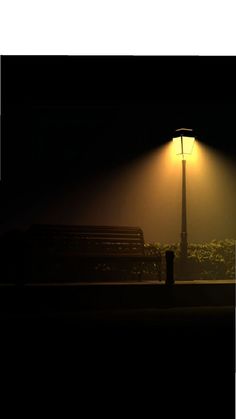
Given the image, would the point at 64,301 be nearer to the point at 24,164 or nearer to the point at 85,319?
the point at 85,319

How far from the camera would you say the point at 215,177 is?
13125 mm

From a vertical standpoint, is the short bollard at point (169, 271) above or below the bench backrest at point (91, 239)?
below

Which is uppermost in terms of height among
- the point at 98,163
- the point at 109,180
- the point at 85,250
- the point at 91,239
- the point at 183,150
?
the point at 183,150

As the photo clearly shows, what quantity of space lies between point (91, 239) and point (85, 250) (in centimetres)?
24

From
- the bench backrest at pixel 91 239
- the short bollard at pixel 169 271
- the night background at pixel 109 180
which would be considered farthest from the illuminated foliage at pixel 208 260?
the short bollard at pixel 169 271

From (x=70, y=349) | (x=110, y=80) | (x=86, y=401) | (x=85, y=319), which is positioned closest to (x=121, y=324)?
(x=85, y=319)

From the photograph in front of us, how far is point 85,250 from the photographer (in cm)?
1145

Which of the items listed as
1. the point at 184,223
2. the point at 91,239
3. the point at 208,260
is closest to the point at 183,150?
the point at 184,223

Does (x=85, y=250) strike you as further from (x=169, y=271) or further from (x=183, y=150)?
(x=183, y=150)

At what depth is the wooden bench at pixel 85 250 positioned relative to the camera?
1088 cm

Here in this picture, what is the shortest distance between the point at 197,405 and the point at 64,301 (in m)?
5.48

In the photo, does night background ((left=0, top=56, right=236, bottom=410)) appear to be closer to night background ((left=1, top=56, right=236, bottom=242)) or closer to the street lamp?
night background ((left=1, top=56, right=236, bottom=242))

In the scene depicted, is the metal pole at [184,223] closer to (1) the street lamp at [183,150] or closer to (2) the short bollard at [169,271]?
(1) the street lamp at [183,150]

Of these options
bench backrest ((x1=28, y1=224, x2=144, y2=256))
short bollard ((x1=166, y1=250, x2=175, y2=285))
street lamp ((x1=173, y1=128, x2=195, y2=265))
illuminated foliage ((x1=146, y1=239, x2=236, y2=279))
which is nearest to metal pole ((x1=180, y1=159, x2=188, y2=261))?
street lamp ((x1=173, y1=128, x2=195, y2=265))
